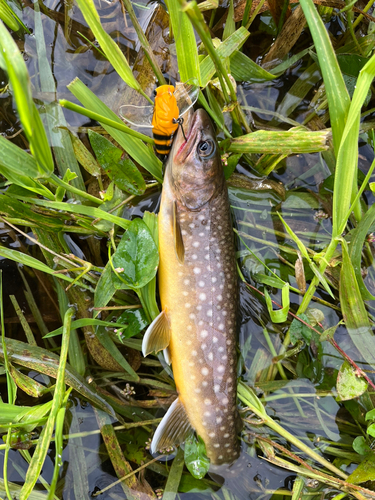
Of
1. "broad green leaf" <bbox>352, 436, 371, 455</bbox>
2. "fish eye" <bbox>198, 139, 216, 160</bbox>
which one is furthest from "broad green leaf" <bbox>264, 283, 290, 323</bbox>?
"broad green leaf" <bbox>352, 436, 371, 455</bbox>

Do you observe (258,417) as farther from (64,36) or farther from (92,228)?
(64,36)

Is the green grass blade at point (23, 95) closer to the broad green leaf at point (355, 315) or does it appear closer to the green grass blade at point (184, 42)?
the green grass blade at point (184, 42)

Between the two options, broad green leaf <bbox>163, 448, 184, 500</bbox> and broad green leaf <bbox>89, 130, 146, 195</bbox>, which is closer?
broad green leaf <bbox>89, 130, 146, 195</bbox>

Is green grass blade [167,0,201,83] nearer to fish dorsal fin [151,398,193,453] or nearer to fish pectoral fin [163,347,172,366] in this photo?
fish pectoral fin [163,347,172,366]

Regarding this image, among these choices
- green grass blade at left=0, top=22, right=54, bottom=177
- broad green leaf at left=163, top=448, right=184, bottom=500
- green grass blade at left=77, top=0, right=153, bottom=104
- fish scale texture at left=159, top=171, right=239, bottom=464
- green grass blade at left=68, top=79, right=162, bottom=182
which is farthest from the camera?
broad green leaf at left=163, top=448, right=184, bottom=500

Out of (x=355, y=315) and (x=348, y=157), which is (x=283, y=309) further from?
(x=348, y=157)

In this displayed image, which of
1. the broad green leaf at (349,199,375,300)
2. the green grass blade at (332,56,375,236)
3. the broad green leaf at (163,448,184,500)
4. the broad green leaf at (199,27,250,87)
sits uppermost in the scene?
the broad green leaf at (199,27,250,87)

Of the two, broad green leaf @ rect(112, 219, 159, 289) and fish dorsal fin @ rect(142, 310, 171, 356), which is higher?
broad green leaf @ rect(112, 219, 159, 289)

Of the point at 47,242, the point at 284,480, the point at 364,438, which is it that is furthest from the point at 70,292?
the point at 364,438
